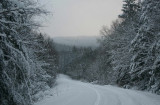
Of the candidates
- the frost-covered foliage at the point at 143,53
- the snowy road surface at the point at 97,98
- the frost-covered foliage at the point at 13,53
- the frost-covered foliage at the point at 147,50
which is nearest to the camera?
the frost-covered foliage at the point at 13,53

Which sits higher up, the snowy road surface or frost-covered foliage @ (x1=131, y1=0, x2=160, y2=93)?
frost-covered foliage @ (x1=131, y1=0, x2=160, y2=93)

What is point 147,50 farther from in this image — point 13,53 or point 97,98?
point 13,53

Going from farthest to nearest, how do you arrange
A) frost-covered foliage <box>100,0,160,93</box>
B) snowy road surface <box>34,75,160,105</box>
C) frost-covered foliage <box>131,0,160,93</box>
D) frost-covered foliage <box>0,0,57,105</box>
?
frost-covered foliage <box>100,0,160,93</box>
frost-covered foliage <box>131,0,160,93</box>
snowy road surface <box>34,75,160,105</box>
frost-covered foliage <box>0,0,57,105</box>

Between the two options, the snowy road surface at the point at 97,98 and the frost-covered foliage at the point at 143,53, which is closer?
the snowy road surface at the point at 97,98

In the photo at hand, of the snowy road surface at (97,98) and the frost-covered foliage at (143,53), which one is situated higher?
the frost-covered foliage at (143,53)

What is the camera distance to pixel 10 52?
7691 mm

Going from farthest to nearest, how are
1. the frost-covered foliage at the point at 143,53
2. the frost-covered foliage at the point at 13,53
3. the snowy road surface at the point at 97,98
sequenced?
the frost-covered foliage at the point at 143,53, the snowy road surface at the point at 97,98, the frost-covered foliage at the point at 13,53

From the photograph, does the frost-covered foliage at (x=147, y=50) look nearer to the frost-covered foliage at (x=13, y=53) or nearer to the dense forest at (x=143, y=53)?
the dense forest at (x=143, y=53)

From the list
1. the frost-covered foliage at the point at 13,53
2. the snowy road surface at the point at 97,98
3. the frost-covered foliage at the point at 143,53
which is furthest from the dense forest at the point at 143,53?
the frost-covered foliage at the point at 13,53

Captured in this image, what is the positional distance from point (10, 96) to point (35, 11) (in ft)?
9.97

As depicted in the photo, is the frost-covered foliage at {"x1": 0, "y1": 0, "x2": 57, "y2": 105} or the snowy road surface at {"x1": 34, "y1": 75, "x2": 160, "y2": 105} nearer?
the frost-covered foliage at {"x1": 0, "y1": 0, "x2": 57, "y2": 105}

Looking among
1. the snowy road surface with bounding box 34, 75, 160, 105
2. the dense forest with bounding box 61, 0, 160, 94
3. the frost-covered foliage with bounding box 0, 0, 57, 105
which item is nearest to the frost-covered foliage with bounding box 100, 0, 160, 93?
the dense forest with bounding box 61, 0, 160, 94

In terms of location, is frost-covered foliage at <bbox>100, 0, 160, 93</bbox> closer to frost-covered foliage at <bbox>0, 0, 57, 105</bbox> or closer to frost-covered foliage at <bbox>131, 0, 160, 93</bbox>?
frost-covered foliage at <bbox>131, 0, 160, 93</bbox>

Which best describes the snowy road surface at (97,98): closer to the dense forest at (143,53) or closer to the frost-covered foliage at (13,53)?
the dense forest at (143,53)
